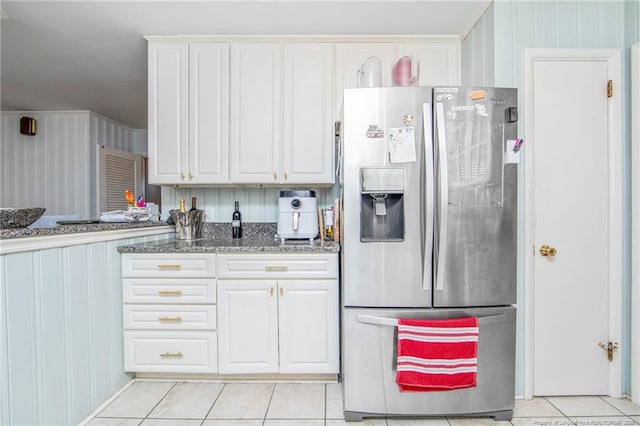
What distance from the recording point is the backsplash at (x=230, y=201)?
2578 mm

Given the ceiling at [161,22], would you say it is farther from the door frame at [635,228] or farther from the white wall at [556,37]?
the door frame at [635,228]

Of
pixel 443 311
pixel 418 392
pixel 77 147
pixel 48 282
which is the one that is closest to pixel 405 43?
pixel 443 311

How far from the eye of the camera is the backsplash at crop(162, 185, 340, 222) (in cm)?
258

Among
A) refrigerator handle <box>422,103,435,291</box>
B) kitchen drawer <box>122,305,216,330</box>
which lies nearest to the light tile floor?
kitchen drawer <box>122,305,216,330</box>

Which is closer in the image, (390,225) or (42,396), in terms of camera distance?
(42,396)

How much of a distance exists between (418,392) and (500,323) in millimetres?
563

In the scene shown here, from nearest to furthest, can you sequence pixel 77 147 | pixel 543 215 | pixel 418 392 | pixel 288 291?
1. pixel 418 392
2. pixel 543 215
3. pixel 288 291
4. pixel 77 147

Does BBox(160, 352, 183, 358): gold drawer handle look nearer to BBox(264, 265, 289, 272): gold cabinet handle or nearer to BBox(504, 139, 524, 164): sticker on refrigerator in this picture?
BBox(264, 265, 289, 272): gold cabinet handle

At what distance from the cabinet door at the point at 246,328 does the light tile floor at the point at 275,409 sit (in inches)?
7.3

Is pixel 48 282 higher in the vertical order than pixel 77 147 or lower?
lower

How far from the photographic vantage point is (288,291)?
1920mm

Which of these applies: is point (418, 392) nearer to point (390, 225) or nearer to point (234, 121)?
point (390, 225)

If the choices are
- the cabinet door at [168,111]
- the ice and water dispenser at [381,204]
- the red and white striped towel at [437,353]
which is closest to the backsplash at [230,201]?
the cabinet door at [168,111]

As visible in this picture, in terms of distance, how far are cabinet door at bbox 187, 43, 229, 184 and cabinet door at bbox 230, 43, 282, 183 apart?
65 millimetres
